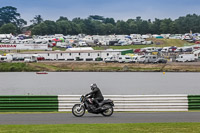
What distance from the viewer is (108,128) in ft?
57.3

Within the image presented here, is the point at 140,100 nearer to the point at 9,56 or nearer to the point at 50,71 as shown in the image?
the point at 50,71

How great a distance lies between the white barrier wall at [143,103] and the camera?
24.2 m

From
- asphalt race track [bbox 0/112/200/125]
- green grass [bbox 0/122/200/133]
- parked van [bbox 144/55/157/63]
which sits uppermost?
parked van [bbox 144/55/157/63]

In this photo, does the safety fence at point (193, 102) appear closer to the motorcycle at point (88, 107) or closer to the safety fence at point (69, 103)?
the safety fence at point (69, 103)

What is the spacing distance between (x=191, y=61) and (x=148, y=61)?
31.6 feet

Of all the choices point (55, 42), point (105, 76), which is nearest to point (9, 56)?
point (105, 76)

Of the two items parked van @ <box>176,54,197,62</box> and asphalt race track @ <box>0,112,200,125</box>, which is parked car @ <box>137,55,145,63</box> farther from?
asphalt race track @ <box>0,112,200,125</box>

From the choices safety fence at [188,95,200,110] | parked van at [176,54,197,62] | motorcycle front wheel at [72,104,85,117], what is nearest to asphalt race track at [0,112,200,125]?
motorcycle front wheel at [72,104,85,117]

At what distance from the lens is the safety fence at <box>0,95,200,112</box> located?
79.5 feet

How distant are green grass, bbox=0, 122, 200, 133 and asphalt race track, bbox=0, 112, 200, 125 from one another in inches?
56.6

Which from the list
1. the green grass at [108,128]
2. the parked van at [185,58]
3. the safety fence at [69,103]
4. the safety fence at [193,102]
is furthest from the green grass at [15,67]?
the green grass at [108,128]

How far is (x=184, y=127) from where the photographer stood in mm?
17531

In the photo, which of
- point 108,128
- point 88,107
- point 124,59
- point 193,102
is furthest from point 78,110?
point 124,59

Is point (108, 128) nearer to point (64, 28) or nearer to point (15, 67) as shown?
point (15, 67)
